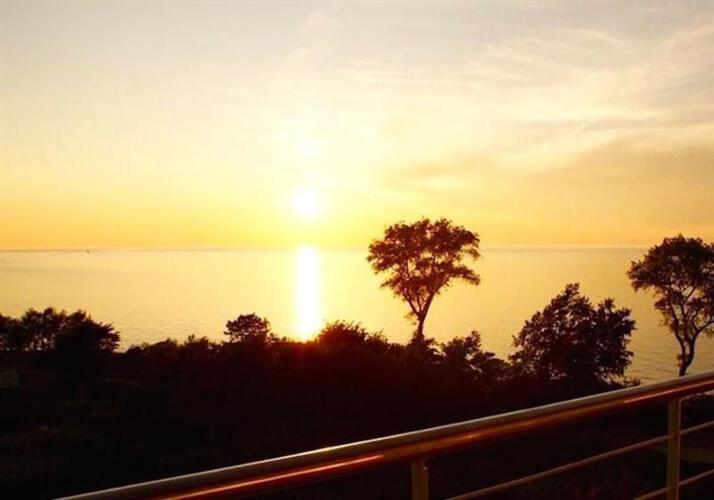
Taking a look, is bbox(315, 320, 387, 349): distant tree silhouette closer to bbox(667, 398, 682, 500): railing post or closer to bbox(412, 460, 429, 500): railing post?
bbox(667, 398, 682, 500): railing post

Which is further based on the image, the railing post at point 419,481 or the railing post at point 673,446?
the railing post at point 673,446

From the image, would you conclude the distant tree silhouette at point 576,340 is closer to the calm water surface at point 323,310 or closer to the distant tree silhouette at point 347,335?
the distant tree silhouette at point 347,335

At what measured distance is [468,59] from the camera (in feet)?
57.1

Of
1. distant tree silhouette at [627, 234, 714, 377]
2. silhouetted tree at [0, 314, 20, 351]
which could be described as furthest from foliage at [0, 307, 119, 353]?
distant tree silhouette at [627, 234, 714, 377]

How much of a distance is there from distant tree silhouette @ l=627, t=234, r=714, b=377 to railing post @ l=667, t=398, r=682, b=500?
111 feet

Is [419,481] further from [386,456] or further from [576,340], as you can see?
[576,340]

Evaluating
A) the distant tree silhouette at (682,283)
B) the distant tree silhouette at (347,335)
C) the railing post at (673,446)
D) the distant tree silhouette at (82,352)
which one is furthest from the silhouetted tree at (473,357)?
the railing post at (673,446)

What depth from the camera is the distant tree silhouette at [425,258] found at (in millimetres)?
38719

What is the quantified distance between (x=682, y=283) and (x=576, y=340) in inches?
255

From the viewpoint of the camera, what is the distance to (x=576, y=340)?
104 ft

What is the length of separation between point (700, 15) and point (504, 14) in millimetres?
2974

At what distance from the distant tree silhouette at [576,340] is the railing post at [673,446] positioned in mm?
28138

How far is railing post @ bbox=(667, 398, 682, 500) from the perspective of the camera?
2.32m

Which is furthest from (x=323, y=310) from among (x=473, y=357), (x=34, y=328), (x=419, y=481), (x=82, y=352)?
(x=419, y=481)
